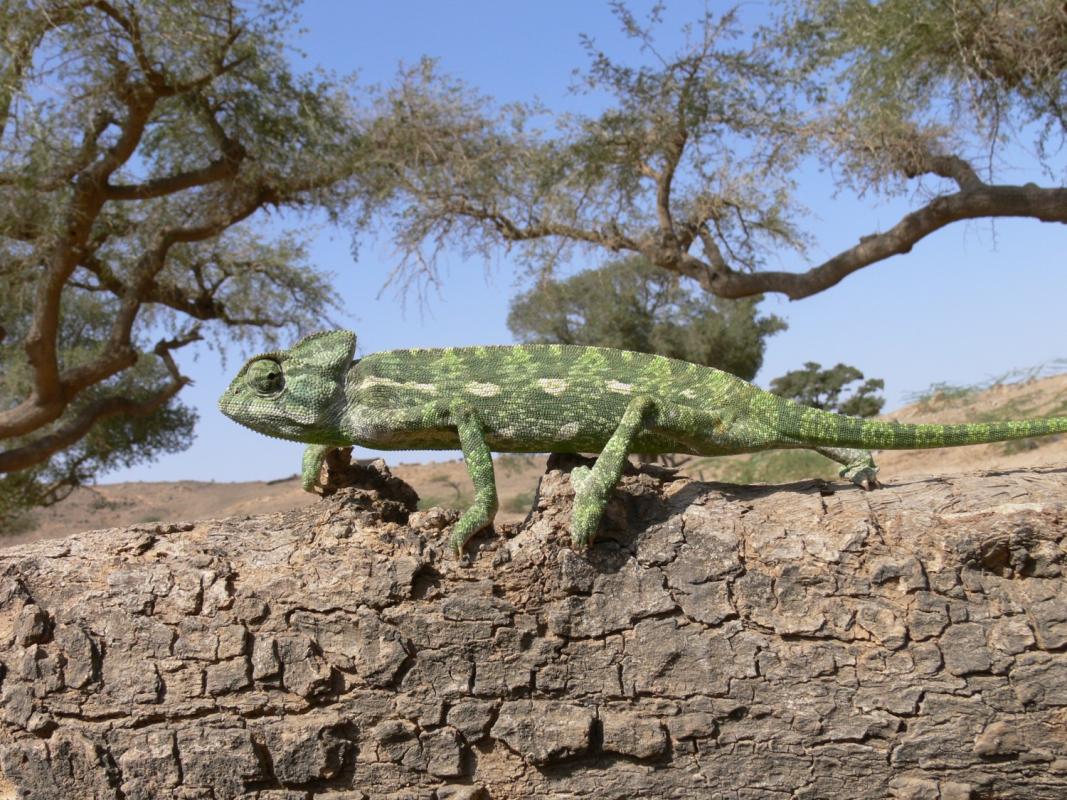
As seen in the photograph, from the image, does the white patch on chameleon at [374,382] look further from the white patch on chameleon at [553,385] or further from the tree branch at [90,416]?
the tree branch at [90,416]

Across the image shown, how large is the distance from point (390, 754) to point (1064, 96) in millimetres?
11167

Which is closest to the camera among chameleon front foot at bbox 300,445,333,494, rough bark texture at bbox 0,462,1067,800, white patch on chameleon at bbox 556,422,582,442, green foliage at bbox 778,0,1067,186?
rough bark texture at bbox 0,462,1067,800

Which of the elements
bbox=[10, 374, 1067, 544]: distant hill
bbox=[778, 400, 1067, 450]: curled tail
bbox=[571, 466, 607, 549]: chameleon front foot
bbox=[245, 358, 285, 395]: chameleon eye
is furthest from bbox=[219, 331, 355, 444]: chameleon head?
bbox=[778, 400, 1067, 450]: curled tail

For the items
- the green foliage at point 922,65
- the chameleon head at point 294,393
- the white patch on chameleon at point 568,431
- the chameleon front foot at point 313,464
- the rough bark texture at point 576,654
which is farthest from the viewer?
the green foliage at point 922,65

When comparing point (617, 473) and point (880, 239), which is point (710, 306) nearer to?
point (880, 239)

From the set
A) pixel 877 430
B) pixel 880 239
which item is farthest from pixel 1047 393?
pixel 877 430

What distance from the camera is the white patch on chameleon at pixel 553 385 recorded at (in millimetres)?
3328

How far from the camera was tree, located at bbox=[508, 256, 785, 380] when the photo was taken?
65.0ft

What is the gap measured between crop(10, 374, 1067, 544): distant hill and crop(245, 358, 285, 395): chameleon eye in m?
0.56

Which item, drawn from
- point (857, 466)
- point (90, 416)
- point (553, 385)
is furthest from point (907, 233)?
point (90, 416)

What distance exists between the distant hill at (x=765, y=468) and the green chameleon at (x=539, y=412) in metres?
0.47

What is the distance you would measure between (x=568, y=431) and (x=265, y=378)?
4.09 ft

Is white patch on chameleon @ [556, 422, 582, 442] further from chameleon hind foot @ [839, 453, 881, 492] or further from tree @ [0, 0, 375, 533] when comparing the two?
tree @ [0, 0, 375, 533]

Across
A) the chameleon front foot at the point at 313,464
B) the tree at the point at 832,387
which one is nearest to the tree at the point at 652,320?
the tree at the point at 832,387
